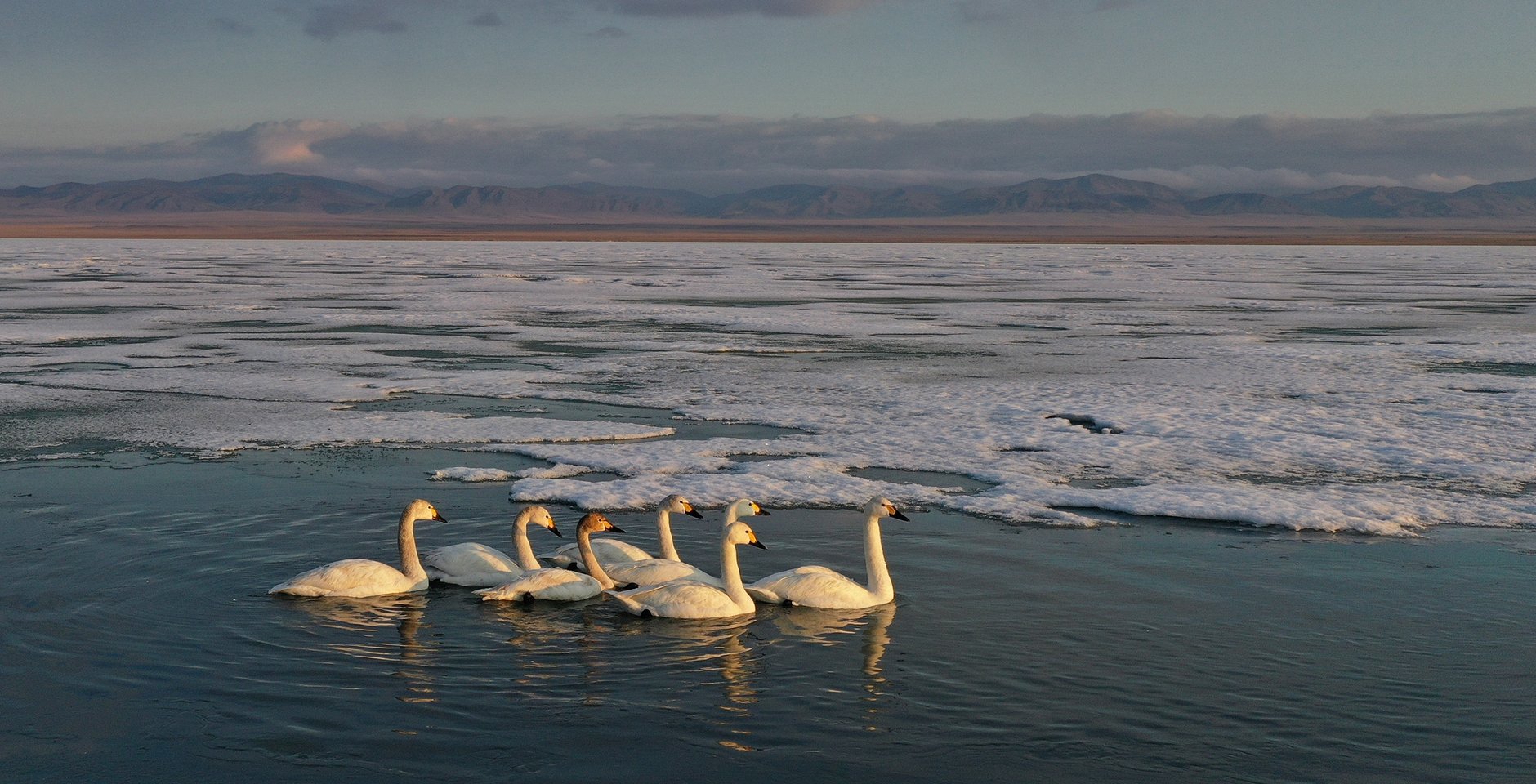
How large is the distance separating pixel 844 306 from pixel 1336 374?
1984cm

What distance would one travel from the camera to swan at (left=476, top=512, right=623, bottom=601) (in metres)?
9.83

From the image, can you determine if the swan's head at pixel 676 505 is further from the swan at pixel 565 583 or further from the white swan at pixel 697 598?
the white swan at pixel 697 598

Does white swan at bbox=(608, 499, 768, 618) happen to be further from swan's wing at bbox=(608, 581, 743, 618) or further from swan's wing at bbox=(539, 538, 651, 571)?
swan's wing at bbox=(539, 538, 651, 571)

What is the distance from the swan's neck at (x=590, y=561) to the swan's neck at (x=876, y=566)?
193cm

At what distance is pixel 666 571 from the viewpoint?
1023 cm

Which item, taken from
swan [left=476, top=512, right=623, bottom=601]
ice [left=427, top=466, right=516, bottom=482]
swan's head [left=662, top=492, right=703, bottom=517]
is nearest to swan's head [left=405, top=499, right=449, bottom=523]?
swan [left=476, top=512, right=623, bottom=601]

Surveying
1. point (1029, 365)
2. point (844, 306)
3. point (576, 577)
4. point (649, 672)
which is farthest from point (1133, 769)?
point (844, 306)

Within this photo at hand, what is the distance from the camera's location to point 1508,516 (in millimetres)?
12273

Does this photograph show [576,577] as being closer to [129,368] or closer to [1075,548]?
[1075,548]

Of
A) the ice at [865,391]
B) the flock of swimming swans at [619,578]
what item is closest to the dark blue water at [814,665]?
the flock of swimming swans at [619,578]

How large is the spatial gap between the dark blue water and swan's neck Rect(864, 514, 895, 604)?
12 centimetres

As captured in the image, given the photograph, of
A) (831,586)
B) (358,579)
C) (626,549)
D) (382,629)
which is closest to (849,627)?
(831,586)

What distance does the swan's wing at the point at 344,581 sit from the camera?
9.73 metres

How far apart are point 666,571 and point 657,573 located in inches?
2.8
